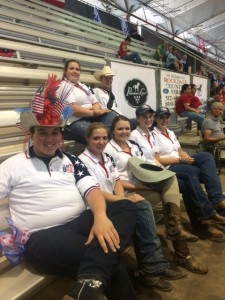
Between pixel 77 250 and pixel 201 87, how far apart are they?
603 cm

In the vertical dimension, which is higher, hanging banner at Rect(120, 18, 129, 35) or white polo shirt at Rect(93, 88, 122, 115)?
hanging banner at Rect(120, 18, 129, 35)

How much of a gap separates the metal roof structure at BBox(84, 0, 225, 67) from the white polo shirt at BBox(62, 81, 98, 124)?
7.52m

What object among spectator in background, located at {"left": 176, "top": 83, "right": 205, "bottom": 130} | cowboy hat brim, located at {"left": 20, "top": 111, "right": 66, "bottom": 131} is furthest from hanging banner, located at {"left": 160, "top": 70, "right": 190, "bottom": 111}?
cowboy hat brim, located at {"left": 20, "top": 111, "right": 66, "bottom": 131}

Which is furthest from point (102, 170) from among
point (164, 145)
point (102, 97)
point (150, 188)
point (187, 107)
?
point (187, 107)

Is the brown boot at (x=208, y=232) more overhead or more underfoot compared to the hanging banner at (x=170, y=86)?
more underfoot

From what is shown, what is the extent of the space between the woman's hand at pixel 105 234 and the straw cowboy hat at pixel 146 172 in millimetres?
766

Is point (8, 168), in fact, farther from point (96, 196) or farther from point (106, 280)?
point (106, 280)

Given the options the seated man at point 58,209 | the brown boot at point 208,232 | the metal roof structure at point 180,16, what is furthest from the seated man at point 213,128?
the metal roof structure at point 180,16

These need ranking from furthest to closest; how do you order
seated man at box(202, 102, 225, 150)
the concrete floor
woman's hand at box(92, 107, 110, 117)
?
seated man at box(202, 102, 225, 150) < woman's hand at box(92, 107, 110, 117) < the concrete floor

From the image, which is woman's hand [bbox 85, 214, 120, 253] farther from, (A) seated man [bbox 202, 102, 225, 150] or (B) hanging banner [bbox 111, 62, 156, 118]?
(A) seated man [bbox 202, 102, 225, 150]

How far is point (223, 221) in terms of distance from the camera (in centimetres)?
240

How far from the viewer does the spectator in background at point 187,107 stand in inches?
210

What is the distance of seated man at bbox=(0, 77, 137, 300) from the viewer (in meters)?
1.31

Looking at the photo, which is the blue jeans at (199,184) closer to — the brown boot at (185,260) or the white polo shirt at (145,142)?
the white polo shirt at (145,142)
